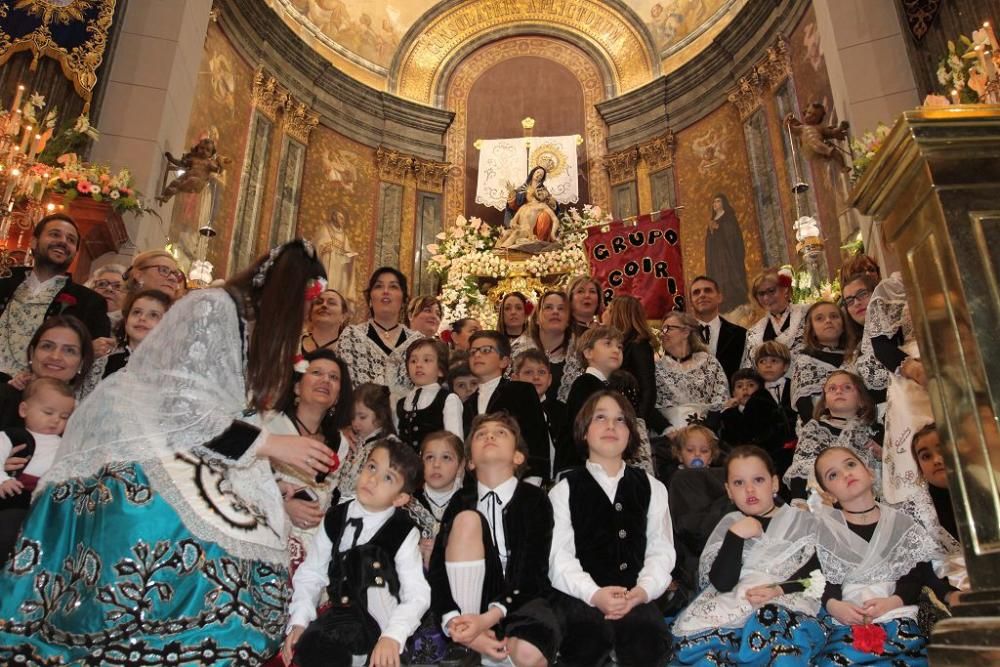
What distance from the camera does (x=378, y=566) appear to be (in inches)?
117

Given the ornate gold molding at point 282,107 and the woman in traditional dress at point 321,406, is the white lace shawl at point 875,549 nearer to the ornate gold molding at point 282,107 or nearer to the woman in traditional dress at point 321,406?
the woman in traditional dress at point 321,406

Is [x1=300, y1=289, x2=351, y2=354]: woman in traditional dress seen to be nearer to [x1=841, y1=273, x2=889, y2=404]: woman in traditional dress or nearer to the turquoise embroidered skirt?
the turquoise embroidered skirt

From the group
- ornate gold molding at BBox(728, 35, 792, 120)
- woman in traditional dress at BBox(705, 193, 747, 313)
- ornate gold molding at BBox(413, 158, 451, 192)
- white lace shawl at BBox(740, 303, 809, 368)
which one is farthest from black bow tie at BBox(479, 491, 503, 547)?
ornate gold molding at BBox(413, 158, 451, 192)

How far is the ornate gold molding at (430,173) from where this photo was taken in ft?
51.8

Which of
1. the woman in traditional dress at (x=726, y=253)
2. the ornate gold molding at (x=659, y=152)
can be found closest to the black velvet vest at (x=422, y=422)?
the woman in traditional dress at (x=726, y=253)

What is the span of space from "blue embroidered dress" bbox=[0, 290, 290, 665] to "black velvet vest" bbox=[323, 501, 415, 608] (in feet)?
1.50

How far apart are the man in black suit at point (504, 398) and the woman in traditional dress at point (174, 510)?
5.33 ft

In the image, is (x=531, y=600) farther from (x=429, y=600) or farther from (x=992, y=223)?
(x=992, y=223)

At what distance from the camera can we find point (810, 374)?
473cm

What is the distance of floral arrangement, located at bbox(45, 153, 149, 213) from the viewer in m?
6.47

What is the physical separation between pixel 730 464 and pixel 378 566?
1629 millimetres

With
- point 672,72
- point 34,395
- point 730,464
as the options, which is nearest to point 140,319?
point 34,395

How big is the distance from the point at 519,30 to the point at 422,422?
1494cm

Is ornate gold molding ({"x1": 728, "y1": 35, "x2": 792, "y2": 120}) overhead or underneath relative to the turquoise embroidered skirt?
overhead
